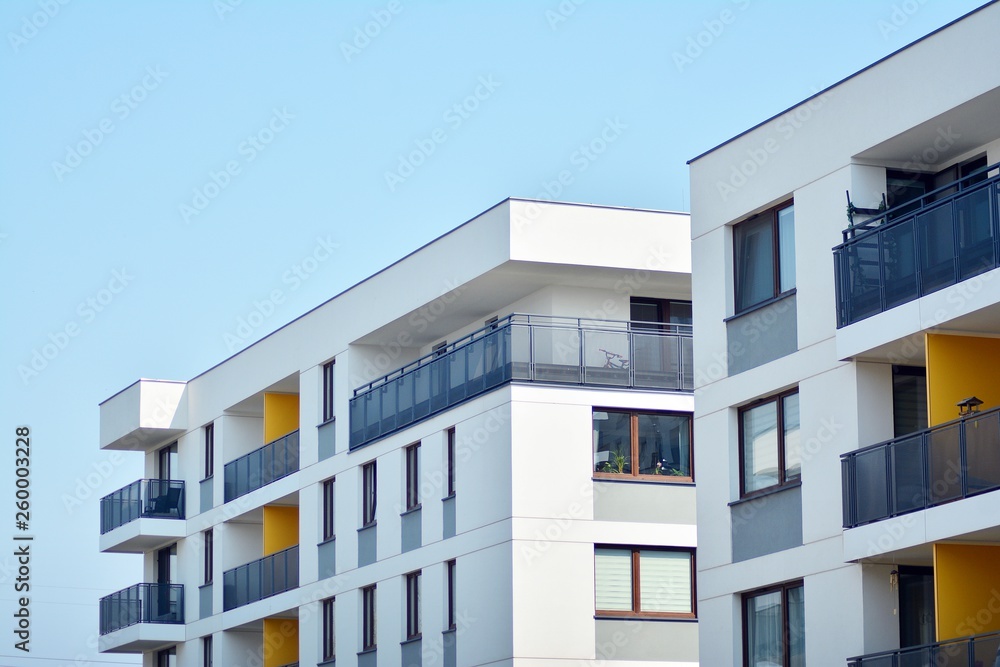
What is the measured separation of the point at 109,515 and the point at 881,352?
3330cm

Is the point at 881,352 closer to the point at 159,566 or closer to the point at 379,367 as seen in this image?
the point at 379,367

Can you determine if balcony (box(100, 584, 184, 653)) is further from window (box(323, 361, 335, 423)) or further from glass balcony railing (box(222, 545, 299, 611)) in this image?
window (box(323, 361, 335, 423))

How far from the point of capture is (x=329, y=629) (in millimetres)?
41594

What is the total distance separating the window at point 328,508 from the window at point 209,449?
25.6ft

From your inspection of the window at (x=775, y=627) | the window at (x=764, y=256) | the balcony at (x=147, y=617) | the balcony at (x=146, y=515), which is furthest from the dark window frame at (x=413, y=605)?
the balcony at (x=146, y=515)

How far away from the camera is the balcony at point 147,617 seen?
49.8m

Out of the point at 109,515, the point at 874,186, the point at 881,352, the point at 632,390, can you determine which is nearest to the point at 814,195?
the point at 874,186

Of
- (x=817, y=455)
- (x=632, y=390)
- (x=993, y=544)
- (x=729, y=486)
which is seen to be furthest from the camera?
(x=632, y=390)

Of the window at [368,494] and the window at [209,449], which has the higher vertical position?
the window at [209,449]

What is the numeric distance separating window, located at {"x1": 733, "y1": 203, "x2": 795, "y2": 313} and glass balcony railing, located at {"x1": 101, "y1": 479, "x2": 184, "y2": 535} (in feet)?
85.5

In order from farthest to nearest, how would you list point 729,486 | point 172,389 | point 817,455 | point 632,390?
point 172,389, point 632,390, point 729,486, point 817,455

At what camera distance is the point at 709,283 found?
28.8 meters

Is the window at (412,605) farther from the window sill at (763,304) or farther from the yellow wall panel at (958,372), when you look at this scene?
the yellow wall panel at (958,372)

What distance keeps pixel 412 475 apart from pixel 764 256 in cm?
1272
